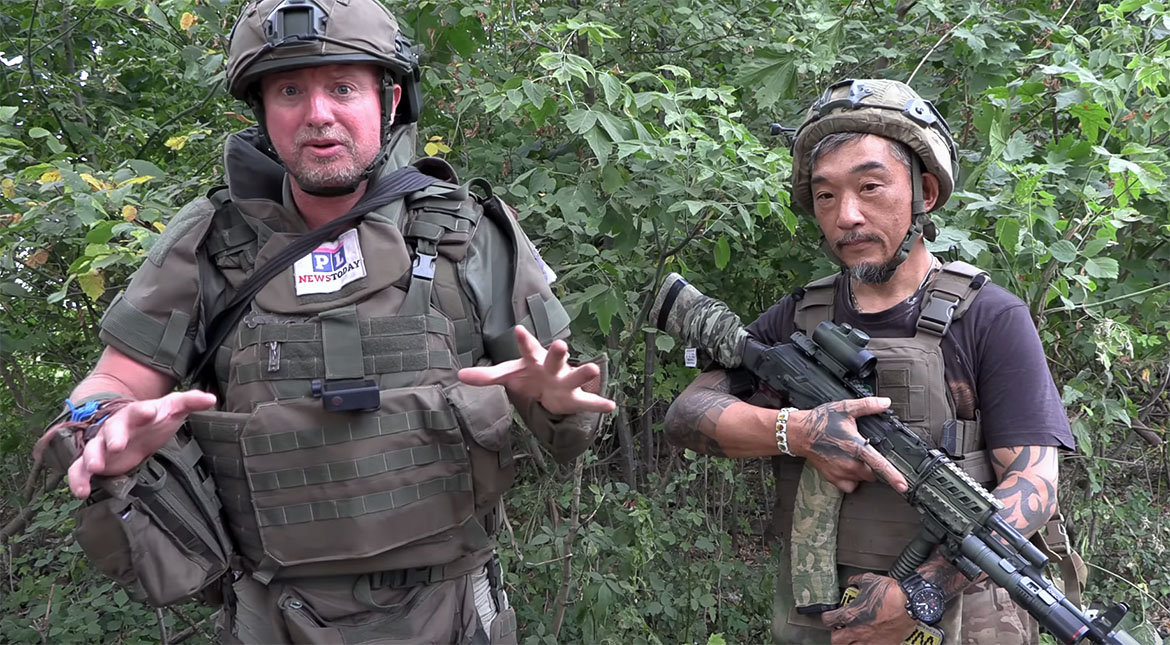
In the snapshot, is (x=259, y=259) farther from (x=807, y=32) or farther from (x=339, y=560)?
(x=807, y=32)

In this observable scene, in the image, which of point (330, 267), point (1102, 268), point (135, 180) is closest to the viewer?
point (330, 267)

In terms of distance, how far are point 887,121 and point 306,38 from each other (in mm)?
1462

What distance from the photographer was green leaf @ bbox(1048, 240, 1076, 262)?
307 centimetres

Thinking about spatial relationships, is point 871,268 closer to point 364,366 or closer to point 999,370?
point 999,370

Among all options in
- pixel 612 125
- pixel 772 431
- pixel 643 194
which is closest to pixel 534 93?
pixel 612 125

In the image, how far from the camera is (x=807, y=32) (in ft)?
12.3

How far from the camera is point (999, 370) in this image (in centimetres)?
227

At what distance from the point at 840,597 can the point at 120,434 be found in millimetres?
1792

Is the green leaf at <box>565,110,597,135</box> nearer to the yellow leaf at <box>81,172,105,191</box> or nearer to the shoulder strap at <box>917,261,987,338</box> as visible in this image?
the shoulder strap at <box>917,261,987,338</box>

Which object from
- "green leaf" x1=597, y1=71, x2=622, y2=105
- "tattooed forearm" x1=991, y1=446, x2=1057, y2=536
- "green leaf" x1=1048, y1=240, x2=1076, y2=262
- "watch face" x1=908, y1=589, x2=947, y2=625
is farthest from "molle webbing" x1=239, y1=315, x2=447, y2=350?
"green leaf" x1=1048, y1=240, x2=1076, y2=262

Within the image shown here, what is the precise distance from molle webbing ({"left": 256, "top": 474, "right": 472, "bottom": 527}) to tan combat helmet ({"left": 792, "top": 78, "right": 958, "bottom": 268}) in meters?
1.39

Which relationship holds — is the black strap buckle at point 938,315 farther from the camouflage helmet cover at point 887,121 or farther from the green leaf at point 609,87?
the green leaf at point 609,87

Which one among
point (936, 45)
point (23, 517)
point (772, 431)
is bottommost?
point (23, 517)

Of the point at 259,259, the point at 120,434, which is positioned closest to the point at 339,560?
the point at 120,434
